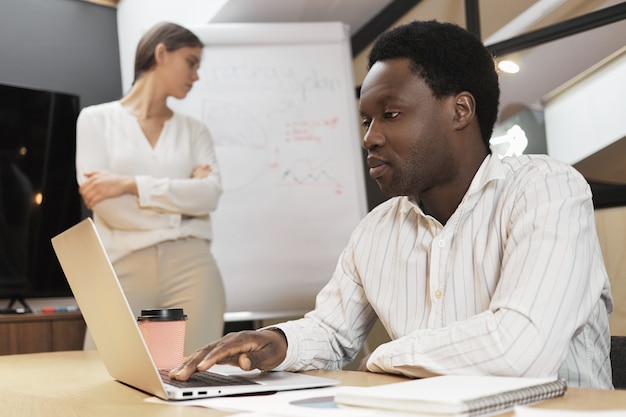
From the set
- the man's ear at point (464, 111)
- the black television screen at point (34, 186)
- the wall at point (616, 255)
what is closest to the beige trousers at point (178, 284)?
the black television screen at point (34, 186)

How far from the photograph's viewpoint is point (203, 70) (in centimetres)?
333

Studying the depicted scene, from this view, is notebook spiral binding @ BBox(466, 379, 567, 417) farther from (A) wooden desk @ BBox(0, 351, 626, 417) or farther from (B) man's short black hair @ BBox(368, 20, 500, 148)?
(B) man's short black hair @ BBox(368, 20, 500, 148)

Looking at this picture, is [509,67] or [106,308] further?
[509,67]

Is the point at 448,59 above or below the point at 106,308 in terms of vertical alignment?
above

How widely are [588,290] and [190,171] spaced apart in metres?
2.13

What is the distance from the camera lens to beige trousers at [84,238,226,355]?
2791 millimetres

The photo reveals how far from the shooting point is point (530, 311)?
3.39 ft

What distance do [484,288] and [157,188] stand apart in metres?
1.84

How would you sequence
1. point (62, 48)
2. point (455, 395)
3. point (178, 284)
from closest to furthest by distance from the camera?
point (455, 395) < point (178, 284) < point (62, 48)

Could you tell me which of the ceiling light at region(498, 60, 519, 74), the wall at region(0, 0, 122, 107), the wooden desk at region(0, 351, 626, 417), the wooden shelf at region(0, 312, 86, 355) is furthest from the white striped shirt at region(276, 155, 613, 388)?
the wall at region(0, 0, 122, 107)

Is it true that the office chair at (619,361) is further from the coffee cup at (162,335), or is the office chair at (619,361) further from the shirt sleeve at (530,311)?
the coffee cup at (162,335)

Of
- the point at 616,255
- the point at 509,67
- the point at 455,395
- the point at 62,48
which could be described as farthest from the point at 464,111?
the point at 62,48

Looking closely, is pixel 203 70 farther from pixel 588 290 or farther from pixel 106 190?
pixel 588 290

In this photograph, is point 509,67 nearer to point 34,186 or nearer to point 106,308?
point 34,186
